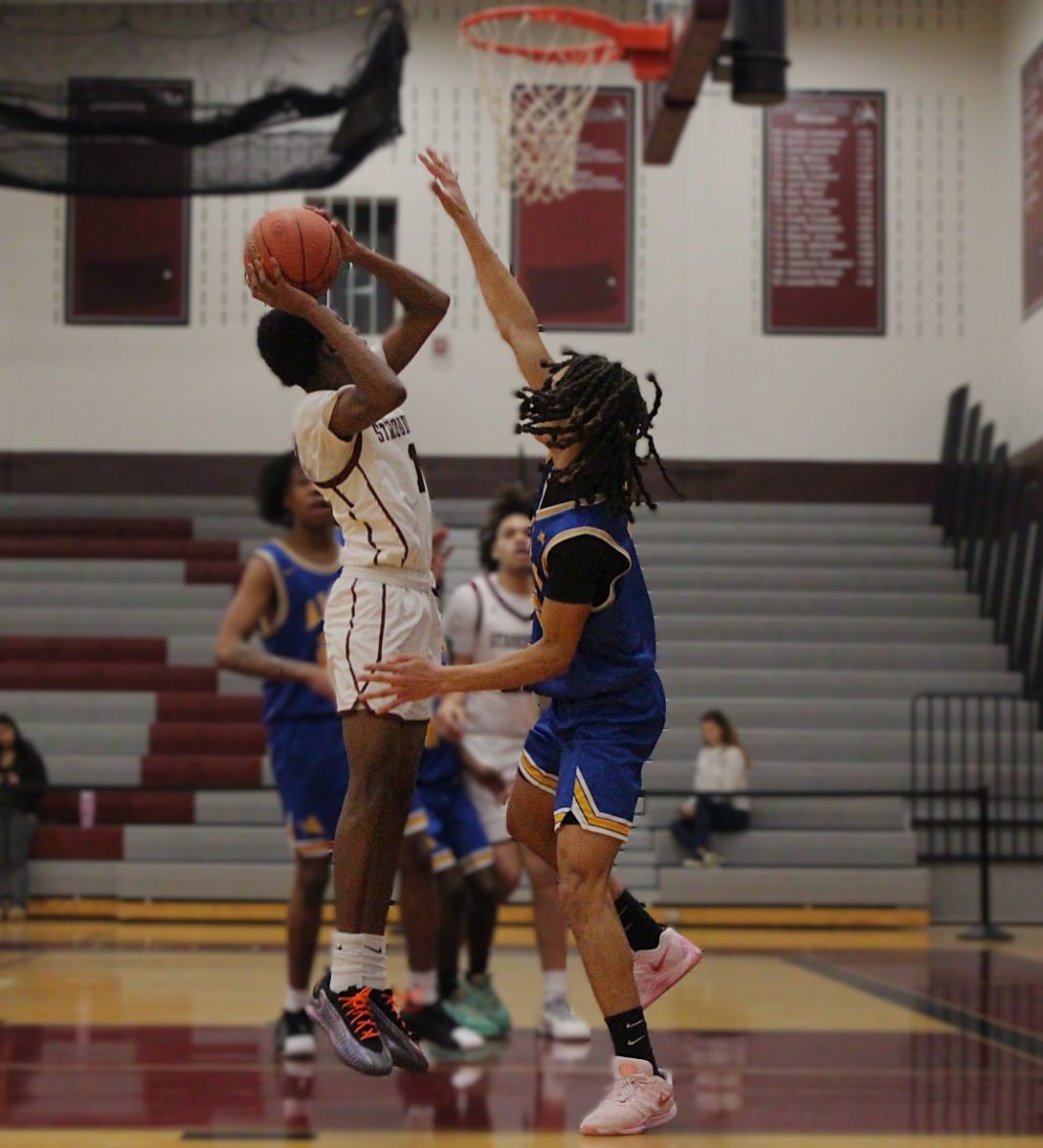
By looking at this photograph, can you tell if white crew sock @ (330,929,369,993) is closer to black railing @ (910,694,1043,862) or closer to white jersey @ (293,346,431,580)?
white jersey @ (293,346,431,580)

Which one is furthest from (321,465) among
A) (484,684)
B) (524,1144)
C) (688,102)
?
(688,102)

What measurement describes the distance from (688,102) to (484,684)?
761 cm

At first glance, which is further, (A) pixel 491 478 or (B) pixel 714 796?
(A) pixel 491 478

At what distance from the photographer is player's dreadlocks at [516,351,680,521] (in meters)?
3.62

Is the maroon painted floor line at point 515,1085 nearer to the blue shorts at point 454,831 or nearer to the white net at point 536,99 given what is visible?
the blue shorts at point 454,831

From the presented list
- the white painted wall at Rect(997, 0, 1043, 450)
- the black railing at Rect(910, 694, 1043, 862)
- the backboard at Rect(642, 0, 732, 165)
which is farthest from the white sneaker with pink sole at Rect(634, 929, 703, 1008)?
the white painted wall at Rect(997, 0, 1043, 450)

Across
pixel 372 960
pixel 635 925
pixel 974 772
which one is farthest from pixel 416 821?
pixel 974 772

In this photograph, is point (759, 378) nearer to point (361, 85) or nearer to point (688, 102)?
point (688, 102)

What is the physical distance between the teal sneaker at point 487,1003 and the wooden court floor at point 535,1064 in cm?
12

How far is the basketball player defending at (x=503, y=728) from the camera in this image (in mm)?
7121

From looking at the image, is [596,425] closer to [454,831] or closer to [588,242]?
[454,831]

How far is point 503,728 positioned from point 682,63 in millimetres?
4477

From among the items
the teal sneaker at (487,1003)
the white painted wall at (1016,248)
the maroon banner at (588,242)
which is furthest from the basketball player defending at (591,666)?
the maroon banner at (588,242)

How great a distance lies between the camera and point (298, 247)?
3.54 meters
